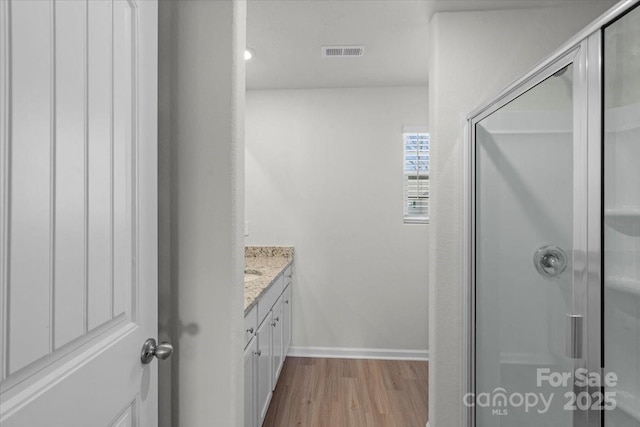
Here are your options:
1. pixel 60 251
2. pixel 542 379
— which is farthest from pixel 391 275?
pixel 60 251

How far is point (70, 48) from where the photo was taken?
0.64 m

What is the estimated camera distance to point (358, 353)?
3133 millimetres

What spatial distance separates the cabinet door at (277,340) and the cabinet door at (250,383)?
51 cm

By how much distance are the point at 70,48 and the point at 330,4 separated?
164 centimetres

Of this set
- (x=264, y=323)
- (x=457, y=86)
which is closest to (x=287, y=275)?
(x=264, y=323)

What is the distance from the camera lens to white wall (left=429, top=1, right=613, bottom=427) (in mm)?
1934

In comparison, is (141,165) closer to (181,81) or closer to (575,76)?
(181,81)

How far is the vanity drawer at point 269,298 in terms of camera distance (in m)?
1.86

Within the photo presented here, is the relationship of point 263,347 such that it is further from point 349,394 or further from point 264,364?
point 349,394

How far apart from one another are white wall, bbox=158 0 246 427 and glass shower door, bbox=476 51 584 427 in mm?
1047

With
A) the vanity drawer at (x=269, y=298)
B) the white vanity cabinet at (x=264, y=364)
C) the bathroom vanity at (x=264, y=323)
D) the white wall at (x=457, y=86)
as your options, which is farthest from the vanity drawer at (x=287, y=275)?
the white wall at (x=457, y=86)

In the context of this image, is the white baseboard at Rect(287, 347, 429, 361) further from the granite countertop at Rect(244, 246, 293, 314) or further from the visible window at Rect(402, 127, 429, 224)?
the visible window at Rect(402, 127, 429, 224)

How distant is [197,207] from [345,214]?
7.17ft

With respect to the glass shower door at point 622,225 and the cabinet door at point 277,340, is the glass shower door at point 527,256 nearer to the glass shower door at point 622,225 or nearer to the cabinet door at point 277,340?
the glass shower door at point 622,225
